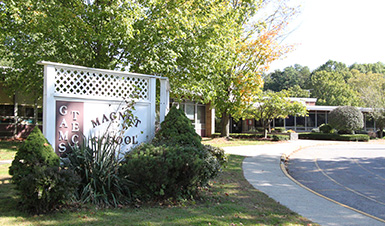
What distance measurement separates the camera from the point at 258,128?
3400 centimetres

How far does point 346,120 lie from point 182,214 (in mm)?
26395

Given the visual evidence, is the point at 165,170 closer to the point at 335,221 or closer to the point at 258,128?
the point at 335,221

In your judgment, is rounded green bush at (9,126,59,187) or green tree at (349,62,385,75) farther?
green tree at (349,62,385,75)

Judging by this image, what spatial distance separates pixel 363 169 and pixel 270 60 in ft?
36.1

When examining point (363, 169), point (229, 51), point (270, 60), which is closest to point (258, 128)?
point (270, 60)

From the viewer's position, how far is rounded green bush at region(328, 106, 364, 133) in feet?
87.9

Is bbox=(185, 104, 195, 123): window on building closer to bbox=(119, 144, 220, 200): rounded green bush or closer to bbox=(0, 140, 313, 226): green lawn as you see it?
bbox=(0, 140, 313, 226): green lawn

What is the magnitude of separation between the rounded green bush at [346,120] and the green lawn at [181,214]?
2416 cm

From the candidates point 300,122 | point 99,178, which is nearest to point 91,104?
point 99,178

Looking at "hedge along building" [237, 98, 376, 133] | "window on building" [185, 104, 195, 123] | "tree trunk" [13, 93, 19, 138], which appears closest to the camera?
"tree trunk" [13, 93, 19, 138]

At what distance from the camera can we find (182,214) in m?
4.66

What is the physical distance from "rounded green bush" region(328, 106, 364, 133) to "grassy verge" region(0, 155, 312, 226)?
24.2 m

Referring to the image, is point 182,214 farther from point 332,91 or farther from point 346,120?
point 332,91

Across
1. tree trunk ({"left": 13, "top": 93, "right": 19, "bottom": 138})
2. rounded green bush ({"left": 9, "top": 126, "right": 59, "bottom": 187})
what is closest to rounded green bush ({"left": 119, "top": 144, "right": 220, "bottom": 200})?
rounded green bush ({"left": 9, "top": 126, "right": 59, "bottom": 187})
